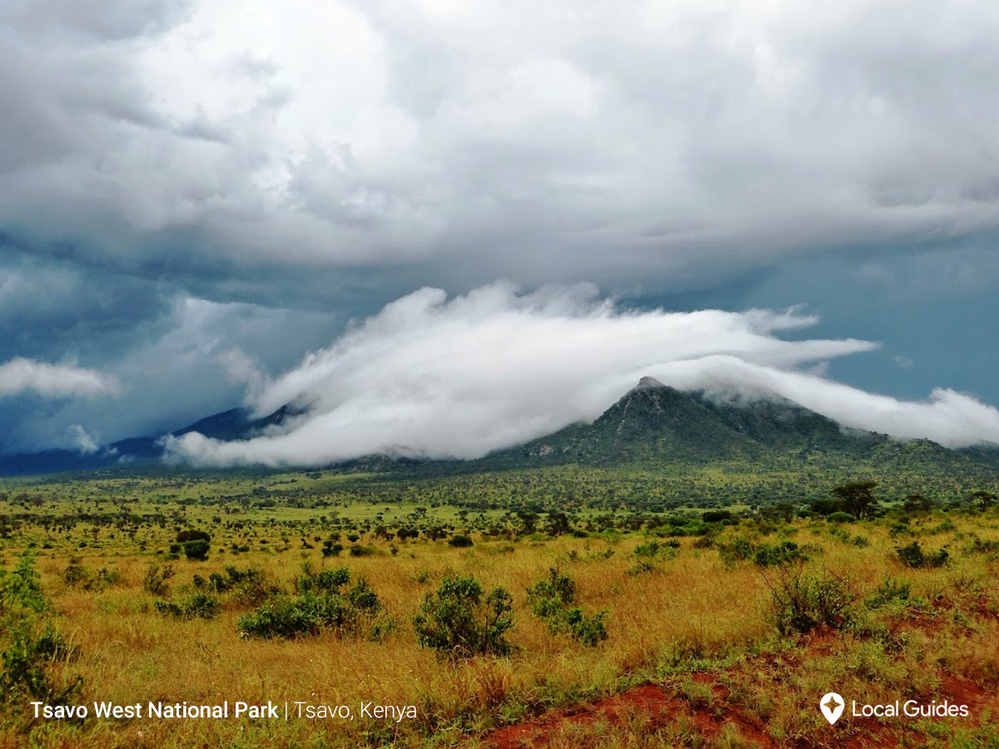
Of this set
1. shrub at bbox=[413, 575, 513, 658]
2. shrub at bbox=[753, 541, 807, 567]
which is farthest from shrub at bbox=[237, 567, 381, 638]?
shrub at bbox=[753, 541, 807, 567]

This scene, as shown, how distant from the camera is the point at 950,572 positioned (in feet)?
44.7

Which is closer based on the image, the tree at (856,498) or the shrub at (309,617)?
the shrub at (309,617)

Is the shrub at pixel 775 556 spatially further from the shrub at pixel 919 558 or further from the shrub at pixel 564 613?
the shrub at pixel 564 613

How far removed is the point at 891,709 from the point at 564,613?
5625mm

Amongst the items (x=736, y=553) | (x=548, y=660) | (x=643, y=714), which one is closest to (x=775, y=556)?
(x=736, y=553)

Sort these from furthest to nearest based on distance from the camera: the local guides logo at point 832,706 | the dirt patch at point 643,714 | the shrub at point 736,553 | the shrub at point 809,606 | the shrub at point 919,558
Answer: the shrub at point 736,553 → the shrub at point 919,558 → the shrub at point 809,606 → the local guides logo at point 832,706 → the dirt patch at point 643,714

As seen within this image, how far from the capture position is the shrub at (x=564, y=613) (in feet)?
33.5

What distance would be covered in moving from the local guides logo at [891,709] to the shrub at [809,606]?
226 cm

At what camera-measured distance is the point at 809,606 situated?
32.0 ft

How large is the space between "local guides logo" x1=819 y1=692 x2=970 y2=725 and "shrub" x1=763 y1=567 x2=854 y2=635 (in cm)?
226

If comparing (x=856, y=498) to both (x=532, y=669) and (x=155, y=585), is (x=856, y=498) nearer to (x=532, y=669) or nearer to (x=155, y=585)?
(x=155, y=585)

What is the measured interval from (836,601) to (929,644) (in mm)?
1433

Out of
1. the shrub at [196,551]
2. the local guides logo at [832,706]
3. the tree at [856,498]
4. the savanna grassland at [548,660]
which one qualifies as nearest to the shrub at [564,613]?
the savanna grassland at [548,660]

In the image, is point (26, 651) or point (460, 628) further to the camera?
point (460, 628)
